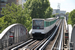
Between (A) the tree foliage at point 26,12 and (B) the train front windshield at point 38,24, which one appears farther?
(A) the tree foliage at point 26,12

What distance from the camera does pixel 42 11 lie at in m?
54.1

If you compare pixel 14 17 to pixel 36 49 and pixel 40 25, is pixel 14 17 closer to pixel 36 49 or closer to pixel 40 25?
pixel 40 25

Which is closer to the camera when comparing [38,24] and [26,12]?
[38,24]

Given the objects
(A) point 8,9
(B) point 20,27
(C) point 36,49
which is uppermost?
(A) point 8,9

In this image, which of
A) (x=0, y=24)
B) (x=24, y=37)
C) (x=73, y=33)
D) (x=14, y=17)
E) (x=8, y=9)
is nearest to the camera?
(x=73, y=33)

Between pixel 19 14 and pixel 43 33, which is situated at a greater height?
pixel 19 14

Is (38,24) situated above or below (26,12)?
below

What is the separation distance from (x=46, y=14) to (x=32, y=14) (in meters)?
7.24

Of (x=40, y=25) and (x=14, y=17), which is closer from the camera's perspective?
(x=40, y=25)

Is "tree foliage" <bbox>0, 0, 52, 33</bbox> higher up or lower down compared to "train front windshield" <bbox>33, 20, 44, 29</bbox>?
higher up

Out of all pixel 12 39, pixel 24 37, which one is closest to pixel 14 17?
pixel 24 37

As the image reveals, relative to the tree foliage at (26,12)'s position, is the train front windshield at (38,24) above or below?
below

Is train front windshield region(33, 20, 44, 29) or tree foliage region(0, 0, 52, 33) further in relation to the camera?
tree foliage region(0, 0, 52, 33)

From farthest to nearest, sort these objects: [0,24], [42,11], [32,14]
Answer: [42,11]
[32,14]
[0,24]
